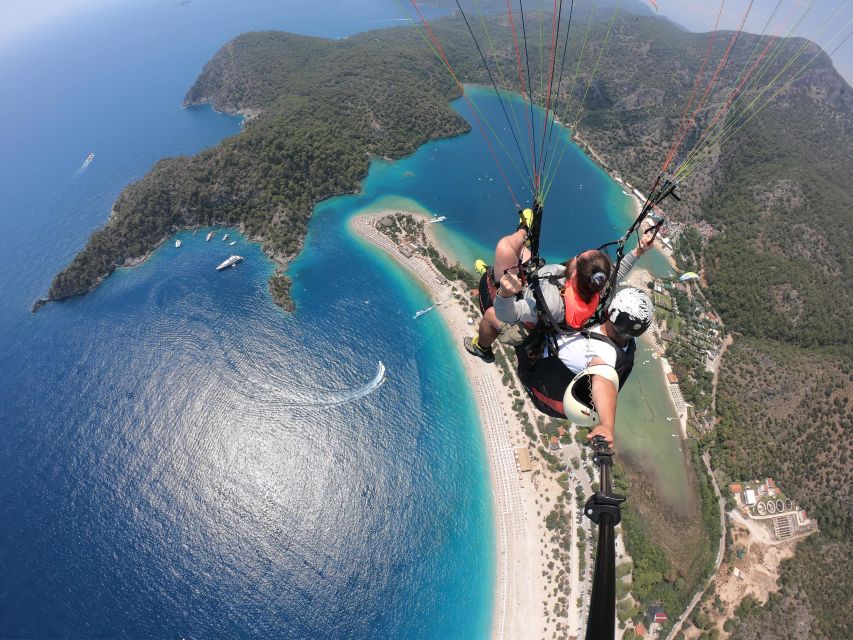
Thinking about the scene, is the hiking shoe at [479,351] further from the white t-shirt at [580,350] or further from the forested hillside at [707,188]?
the forested hillside at [707,188]

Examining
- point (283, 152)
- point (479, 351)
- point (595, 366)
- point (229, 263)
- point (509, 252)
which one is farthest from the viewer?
point (283, 152)

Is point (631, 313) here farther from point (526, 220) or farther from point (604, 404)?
point (526, 220)

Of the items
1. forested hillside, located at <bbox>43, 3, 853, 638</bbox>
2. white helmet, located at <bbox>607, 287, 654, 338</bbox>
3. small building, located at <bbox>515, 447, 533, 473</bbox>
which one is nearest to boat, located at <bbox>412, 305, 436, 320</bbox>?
forested hillside, located at <bbox>43, 3, 853, 638</bbox>

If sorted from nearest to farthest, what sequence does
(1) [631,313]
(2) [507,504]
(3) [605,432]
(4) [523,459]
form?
(3) [605,432] < (1) [631,313] < (2) [507,504] < (4) [523,459]

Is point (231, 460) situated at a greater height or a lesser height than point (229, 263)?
lesser

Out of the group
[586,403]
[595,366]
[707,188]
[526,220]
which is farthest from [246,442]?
[707,188]

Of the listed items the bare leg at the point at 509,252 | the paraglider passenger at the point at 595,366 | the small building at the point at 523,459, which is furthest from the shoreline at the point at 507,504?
the bare leg at the point at 509,252

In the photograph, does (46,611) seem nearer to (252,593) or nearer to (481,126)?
(252,593)
